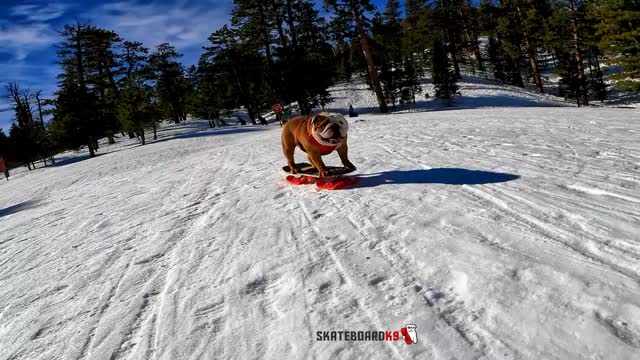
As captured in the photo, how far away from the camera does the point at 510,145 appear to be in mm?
6938

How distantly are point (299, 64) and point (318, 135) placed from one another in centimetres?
3166

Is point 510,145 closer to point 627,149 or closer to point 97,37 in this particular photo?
point 627,149

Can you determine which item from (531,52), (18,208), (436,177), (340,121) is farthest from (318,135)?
(531,52)

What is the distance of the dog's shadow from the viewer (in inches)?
191

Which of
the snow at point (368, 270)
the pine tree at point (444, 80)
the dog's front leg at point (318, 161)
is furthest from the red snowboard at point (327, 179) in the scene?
the pine tree at point (444, 80)

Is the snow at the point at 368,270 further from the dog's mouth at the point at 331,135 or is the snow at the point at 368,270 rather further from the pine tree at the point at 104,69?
the pine tree at the point at 104,69

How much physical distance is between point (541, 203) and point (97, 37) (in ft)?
158

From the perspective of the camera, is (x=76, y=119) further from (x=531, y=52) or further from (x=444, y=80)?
(x=531, y=52)

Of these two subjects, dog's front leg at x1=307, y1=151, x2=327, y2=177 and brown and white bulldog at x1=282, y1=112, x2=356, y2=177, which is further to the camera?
dog's front leg at x1=307, y1=151, x2=327, y2=177

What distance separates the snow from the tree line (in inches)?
923

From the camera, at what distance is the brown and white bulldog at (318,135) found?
5406 mm

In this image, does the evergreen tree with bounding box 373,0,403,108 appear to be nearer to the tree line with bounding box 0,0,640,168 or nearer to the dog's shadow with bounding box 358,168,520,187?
the tree line with bounding box 0,0,640,168

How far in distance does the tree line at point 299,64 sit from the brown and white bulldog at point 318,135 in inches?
848

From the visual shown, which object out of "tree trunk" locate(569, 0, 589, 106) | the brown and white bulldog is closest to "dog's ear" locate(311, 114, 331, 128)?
the brown and white bulldog
